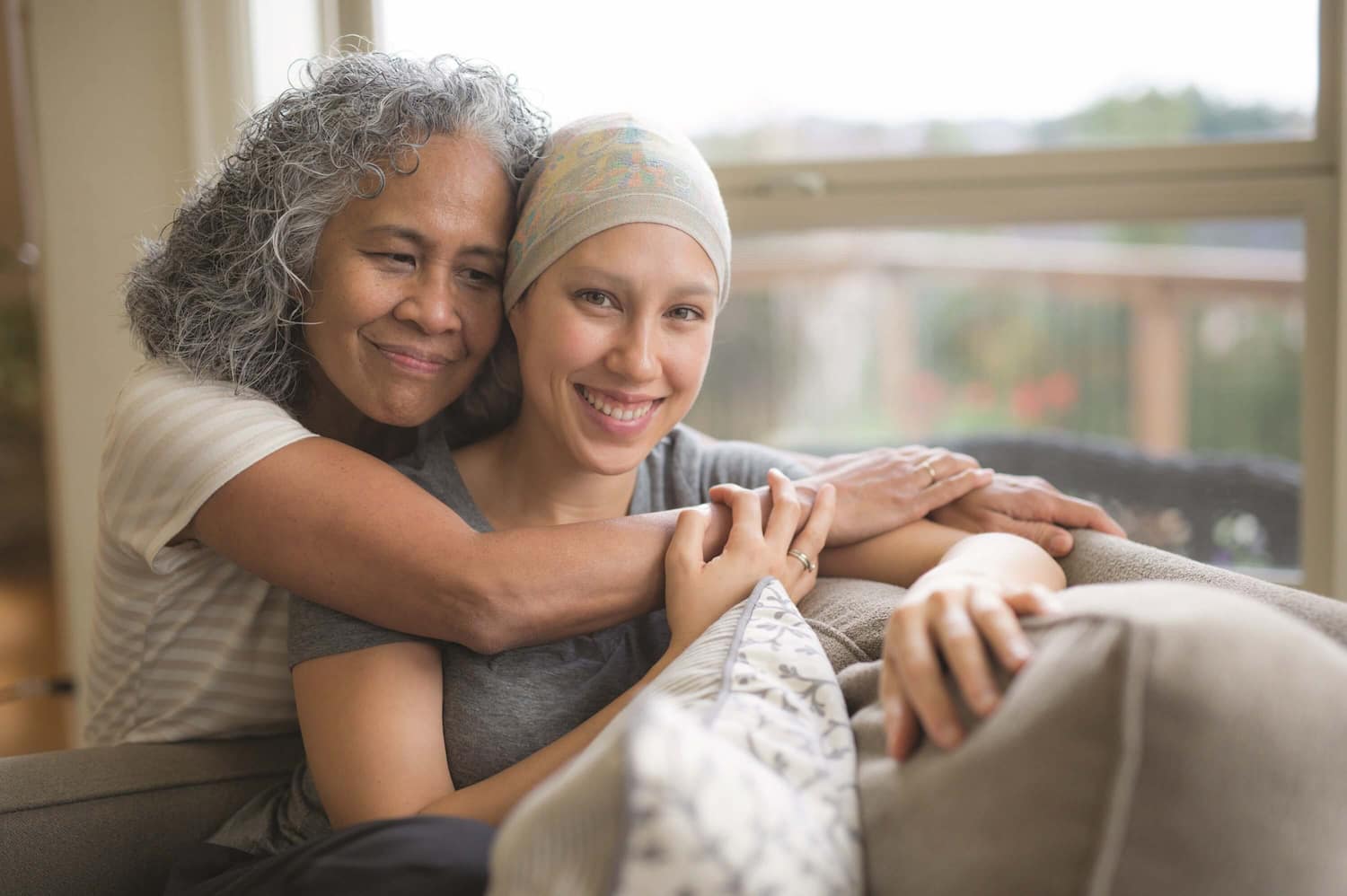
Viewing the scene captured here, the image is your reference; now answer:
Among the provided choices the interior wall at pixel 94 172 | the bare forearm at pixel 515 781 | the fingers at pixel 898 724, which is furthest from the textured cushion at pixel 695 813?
the interior wall at pixel 94 172

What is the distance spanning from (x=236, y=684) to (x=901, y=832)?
1.03 meters

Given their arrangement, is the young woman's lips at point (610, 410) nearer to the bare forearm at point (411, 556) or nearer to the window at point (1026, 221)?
the bare forearm at point (411, 556)

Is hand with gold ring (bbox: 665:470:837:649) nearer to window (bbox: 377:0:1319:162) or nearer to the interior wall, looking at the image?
window (bbox: 377:0:1319:162)

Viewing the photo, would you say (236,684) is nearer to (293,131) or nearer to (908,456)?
(293,131)

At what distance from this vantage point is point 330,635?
1271 mm

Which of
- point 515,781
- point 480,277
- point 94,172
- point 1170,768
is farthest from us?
point 94,172

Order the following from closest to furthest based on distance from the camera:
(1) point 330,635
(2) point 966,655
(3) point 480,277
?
(2) point 966,655 → (1) point 330,635 → (3) point 480,277

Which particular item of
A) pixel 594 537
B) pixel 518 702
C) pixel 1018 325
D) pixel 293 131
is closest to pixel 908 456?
pixel 594 537

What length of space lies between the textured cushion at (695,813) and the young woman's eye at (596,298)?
58cm

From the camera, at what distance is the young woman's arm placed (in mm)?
1175

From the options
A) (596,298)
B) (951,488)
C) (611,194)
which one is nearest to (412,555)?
(596,298)

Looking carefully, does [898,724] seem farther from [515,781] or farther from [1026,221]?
[1026,221]

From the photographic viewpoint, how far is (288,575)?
1283 mm

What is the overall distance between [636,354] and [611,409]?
91 millimetres
